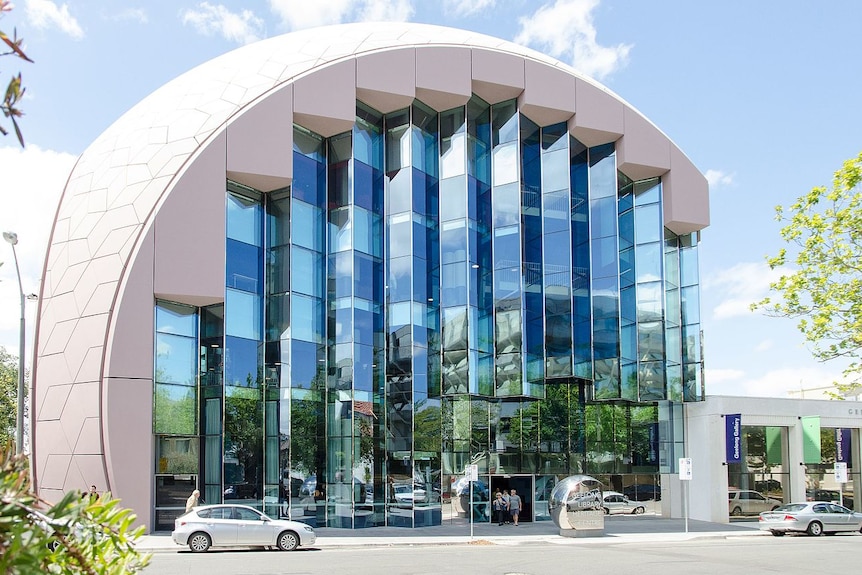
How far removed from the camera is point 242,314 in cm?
2941

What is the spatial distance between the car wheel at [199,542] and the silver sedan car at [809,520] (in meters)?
21.1

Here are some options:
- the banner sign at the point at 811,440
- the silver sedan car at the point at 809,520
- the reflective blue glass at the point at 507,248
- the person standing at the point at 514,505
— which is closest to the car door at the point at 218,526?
the person standing at the point at 514,505

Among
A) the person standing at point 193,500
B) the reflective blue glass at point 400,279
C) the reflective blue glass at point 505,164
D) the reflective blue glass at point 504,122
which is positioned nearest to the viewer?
the person standing at point 193,500

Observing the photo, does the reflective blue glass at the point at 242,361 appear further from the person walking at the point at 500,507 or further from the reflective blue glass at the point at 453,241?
the person walking at the point at 500,507

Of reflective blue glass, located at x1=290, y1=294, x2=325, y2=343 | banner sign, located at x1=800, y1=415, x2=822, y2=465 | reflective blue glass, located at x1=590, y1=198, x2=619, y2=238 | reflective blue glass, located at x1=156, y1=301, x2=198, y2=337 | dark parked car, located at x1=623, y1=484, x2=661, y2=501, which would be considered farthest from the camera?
banner sign, located at x1=800, y1=415, x2=822, y2=465

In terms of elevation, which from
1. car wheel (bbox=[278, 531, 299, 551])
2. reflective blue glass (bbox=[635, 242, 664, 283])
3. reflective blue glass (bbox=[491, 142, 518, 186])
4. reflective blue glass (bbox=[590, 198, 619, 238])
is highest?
reflective blue glass (bbox=[491, 142, 518, 186])

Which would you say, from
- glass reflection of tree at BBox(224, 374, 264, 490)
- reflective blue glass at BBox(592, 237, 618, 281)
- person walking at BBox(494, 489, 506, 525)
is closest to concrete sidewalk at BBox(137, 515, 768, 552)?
person walking at BBox(494, 489, 506, 525)

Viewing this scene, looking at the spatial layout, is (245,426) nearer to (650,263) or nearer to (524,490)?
(524,490)

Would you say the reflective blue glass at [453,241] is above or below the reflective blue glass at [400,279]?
above

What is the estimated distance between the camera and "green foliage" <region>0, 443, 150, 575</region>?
2.64 meters

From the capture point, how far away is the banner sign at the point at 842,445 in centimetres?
4122

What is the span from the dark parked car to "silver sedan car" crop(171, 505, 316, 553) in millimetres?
19639

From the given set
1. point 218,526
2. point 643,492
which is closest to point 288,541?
point 218,526

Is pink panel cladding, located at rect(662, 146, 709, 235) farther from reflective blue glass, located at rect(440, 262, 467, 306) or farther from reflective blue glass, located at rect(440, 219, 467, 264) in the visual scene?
reflective blue glass, located at rect(440, 262, 467, 306)
